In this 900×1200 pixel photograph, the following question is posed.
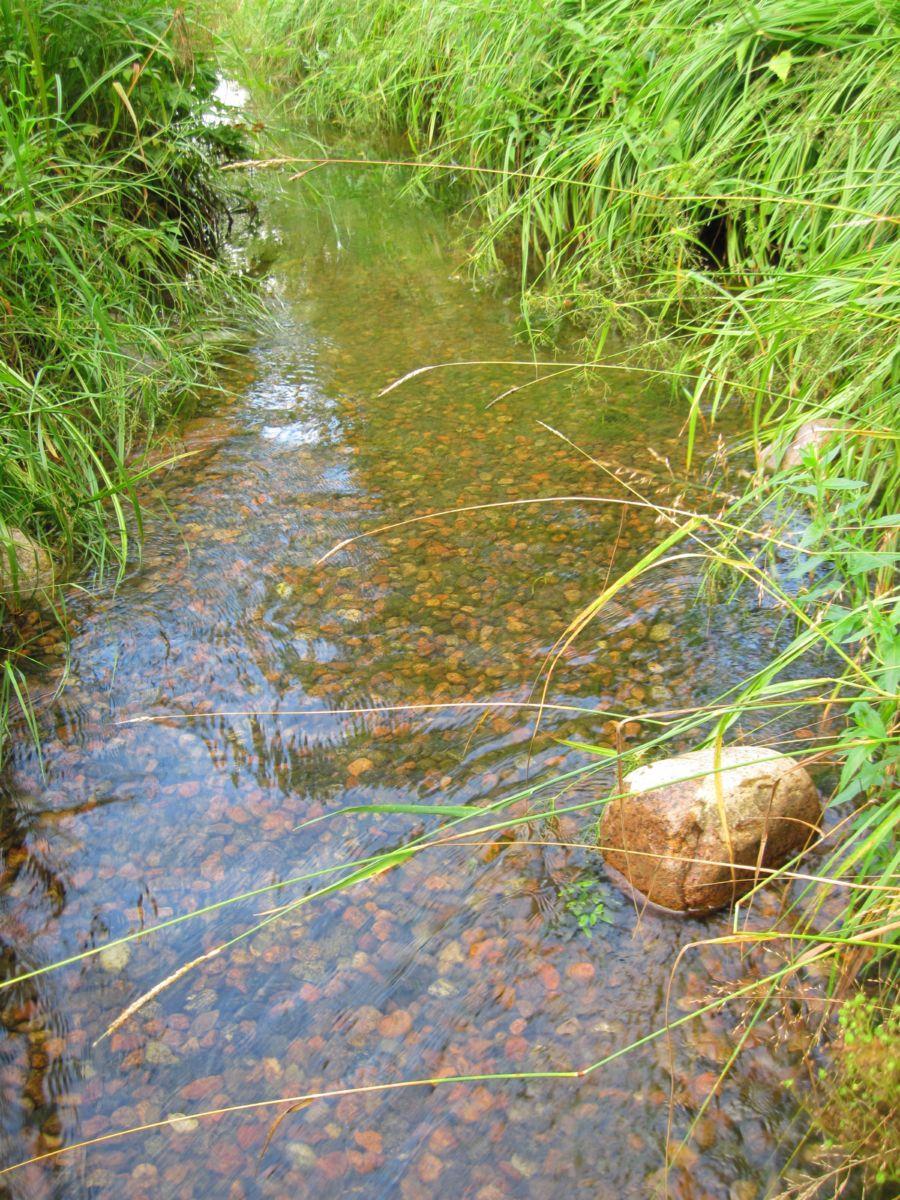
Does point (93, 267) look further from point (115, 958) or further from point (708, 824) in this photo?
point (708, 824)

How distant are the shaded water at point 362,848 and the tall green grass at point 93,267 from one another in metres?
0.28

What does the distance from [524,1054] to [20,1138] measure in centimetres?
90

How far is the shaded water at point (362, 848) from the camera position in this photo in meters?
1.63

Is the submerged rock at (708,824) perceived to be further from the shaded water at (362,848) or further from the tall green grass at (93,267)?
the tall green grass at (93,267)

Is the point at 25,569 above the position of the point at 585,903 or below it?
above

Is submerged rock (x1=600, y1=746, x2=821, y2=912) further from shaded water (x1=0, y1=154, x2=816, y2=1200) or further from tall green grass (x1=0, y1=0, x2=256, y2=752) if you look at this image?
tall green grass (x1=0, y1=0, x2=256, y2=752)

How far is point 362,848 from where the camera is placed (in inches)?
85.4

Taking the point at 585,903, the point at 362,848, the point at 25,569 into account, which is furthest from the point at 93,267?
the point at 585,903

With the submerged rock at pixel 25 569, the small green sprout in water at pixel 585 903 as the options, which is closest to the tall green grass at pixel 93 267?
the submerged rock at pixel 25 569

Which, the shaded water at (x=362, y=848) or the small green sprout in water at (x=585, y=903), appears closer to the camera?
the shaded water at (x=362, y=848)

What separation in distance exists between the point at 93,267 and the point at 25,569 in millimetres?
1395

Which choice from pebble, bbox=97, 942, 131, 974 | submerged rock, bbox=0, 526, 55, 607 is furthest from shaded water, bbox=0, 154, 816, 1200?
submerged rock, bbox=0, 526, 55, 607

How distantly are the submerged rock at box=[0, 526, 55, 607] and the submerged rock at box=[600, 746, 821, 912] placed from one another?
1.90m

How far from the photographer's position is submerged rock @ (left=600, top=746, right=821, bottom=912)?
1.89 meters
